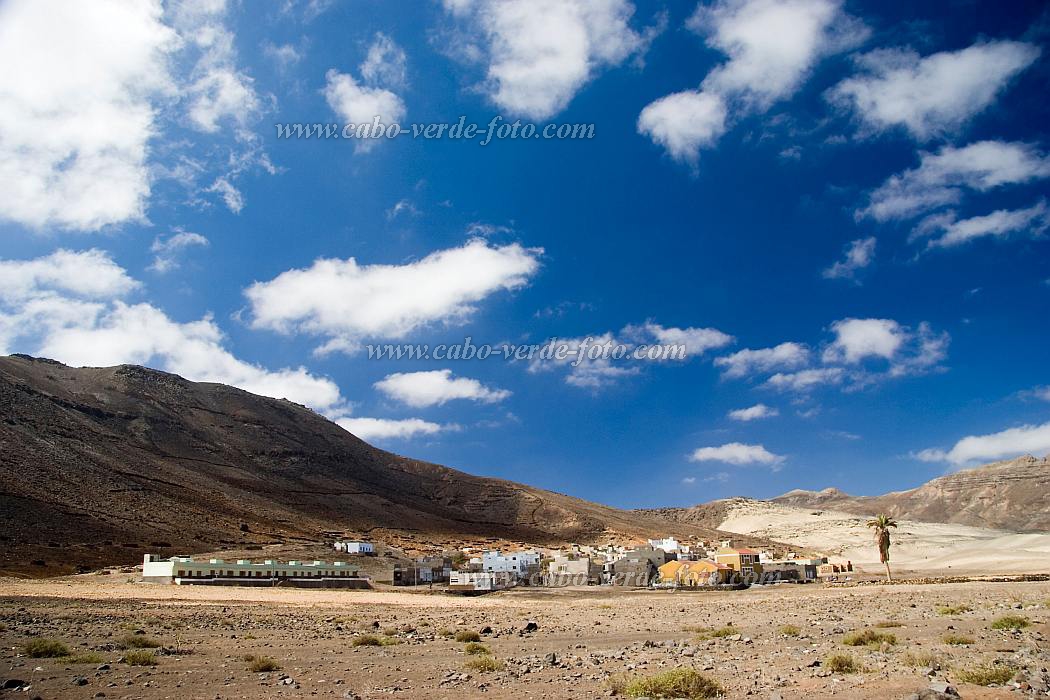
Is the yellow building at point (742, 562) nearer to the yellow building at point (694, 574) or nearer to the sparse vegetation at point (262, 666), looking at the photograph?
the yellow building at point (694, 574)

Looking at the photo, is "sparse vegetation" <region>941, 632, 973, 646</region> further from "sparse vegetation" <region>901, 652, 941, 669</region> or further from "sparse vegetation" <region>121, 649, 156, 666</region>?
"sparse vegetation" <region>121, 649, 156, 666</region>

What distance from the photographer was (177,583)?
214ft

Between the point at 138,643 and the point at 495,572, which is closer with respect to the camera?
the point at 138,643

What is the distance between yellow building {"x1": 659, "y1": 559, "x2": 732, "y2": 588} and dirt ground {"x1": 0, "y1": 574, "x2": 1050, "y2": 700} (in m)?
45.9

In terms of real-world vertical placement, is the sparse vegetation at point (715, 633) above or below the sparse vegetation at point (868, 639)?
below

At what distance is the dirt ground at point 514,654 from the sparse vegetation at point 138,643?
0.20 metres

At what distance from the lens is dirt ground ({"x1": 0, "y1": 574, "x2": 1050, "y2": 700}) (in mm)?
13758

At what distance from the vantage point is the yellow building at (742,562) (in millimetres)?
84438

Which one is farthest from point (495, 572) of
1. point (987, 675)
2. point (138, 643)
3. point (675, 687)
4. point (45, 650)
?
point (987, 675)

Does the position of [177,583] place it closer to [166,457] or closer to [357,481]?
[166,457]

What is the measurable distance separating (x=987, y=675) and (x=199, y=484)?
125 metres

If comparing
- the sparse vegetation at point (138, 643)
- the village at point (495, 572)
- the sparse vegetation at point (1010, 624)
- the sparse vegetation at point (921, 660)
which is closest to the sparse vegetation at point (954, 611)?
the sparse vegetation at point (1010, 624)

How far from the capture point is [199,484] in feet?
392

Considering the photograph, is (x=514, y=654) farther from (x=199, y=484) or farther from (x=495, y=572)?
(x=199, y=484)
